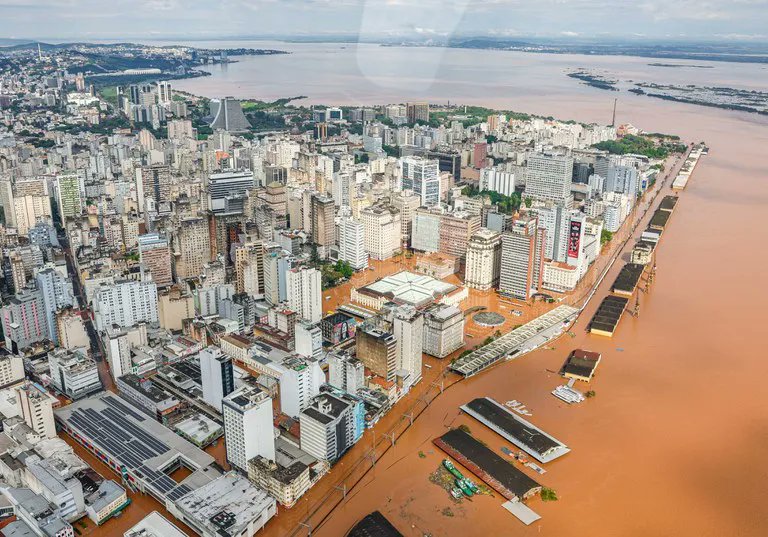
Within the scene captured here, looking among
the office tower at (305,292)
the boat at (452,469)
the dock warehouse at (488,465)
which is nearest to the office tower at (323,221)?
the office tower at (305,292)

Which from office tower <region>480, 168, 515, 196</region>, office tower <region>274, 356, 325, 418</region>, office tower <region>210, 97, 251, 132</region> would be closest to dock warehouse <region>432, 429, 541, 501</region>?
office tower <region>274, 356, 325, 418</region>

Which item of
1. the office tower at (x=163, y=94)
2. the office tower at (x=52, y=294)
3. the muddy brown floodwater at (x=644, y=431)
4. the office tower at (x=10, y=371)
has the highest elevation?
the office tower at (x=163, y=94)

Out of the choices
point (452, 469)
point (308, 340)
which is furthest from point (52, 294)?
point (452, 469)

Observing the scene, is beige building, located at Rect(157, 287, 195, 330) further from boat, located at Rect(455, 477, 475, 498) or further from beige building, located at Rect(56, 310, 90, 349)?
boat, located at Rect(455, 477, 475, 498)

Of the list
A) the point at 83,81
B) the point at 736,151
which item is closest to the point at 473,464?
the point at 736,151

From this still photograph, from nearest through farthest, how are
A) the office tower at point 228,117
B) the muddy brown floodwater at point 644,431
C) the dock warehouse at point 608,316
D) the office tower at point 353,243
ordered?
the muddy brown floodwater at point 644,431
the dock warehouse at point 608,316
the office tower at point 353,243
the office tower at point 228,117

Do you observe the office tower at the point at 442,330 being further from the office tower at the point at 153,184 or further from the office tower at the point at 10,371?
the office tower at the point at 153,184
